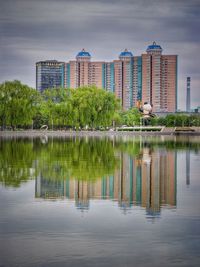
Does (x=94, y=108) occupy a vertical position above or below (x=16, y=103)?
below

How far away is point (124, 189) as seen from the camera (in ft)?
37.8

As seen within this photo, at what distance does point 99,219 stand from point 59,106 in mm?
55537

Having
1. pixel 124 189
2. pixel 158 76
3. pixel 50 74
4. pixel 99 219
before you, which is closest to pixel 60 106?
pixel 158 76

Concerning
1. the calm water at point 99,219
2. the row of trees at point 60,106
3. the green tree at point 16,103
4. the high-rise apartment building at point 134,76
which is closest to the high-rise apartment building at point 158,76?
the high-rise apartment building at point 134,76

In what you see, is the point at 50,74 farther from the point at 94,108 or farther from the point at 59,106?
the point at 94,108

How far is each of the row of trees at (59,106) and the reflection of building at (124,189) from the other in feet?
147

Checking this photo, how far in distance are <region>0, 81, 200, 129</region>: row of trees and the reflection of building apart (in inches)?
1765

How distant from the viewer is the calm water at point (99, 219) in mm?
6102

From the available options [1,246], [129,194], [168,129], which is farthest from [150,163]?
[168,129]

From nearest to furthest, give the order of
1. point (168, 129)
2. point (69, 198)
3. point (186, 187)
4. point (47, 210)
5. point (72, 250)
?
point (72, 250) < point (47, 210) < point (69, 198) < point (186, 187) < point (168, 129)

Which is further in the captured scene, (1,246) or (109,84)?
(109,84)

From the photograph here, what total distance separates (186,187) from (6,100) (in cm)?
4910

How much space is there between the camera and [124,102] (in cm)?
11475

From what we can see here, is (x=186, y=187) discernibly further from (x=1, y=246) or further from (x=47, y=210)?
(x=1, y=246)
